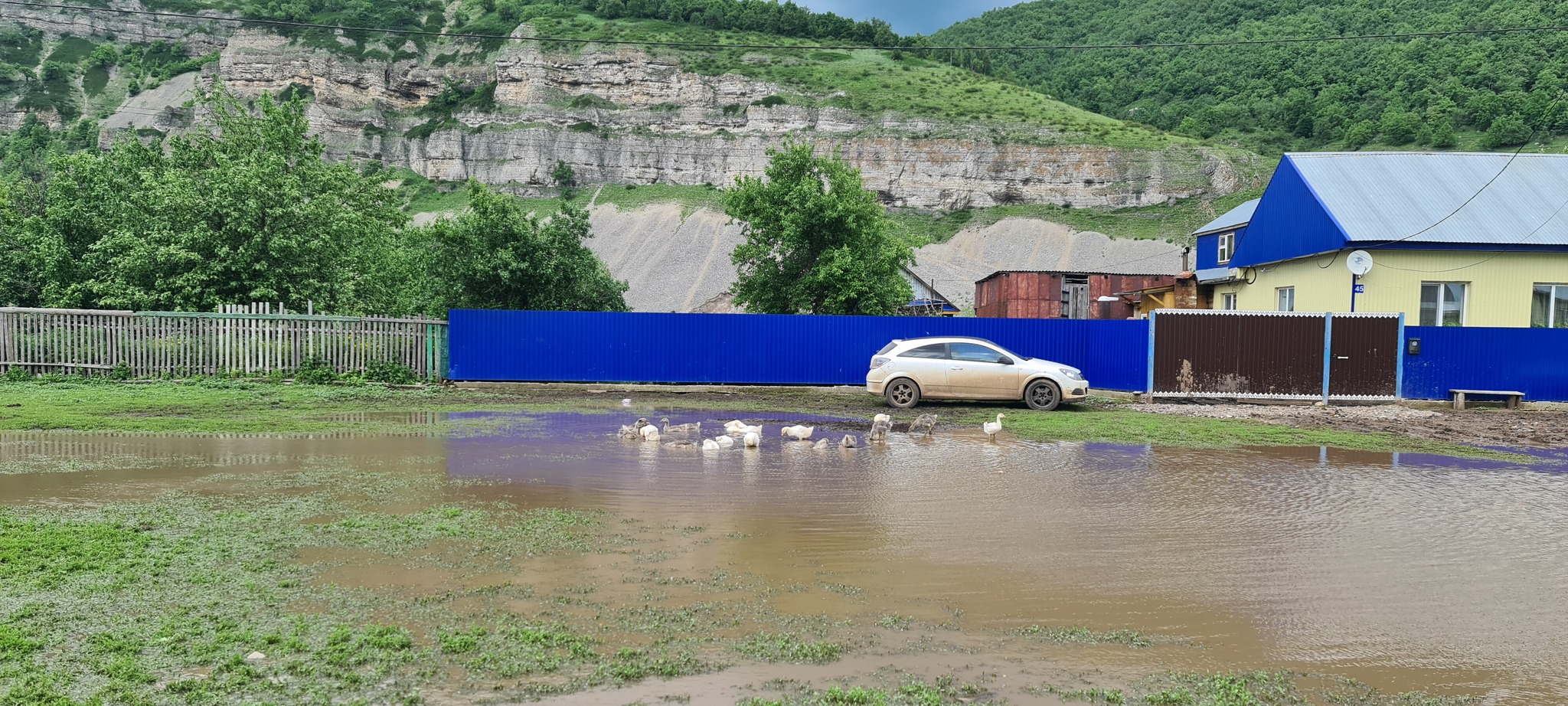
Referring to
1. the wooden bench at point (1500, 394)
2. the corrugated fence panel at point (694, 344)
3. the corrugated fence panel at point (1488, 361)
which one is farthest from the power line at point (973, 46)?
the wooden bench at point (1500, 394)

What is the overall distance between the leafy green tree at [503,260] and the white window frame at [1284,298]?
20917 millimetres

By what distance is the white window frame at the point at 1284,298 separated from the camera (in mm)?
23812

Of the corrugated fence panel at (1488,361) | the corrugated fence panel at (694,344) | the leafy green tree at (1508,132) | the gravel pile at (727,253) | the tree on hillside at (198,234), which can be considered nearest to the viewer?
the corrugated fence panel at (1488,361)

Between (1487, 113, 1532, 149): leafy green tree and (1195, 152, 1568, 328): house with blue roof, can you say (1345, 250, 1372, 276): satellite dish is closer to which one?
(1195, 152, 1568, 328): house with blue roof

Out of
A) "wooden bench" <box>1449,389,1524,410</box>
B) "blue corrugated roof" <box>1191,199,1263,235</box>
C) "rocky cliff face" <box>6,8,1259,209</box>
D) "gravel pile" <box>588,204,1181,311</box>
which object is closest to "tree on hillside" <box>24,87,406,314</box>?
"wooden bench" <box>1449,389,1524,410</box>

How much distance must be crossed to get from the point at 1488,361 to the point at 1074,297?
30228 millimetres

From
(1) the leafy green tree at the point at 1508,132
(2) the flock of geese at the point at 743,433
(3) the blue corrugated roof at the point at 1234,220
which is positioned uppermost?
(1) the leafy green tree at the point at 1508,132

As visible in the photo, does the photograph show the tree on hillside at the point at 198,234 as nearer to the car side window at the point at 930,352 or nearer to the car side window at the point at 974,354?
the car side window at the point at 930,352

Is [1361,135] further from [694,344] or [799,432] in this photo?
[799,432]

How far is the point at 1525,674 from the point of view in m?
4.19

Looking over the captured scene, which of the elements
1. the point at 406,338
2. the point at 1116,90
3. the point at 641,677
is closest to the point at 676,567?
the point at 641,677

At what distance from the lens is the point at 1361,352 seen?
18.4 m

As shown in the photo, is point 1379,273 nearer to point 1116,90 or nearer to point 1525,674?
point 1525,674

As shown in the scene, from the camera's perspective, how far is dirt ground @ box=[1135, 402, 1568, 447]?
44.8 ft
